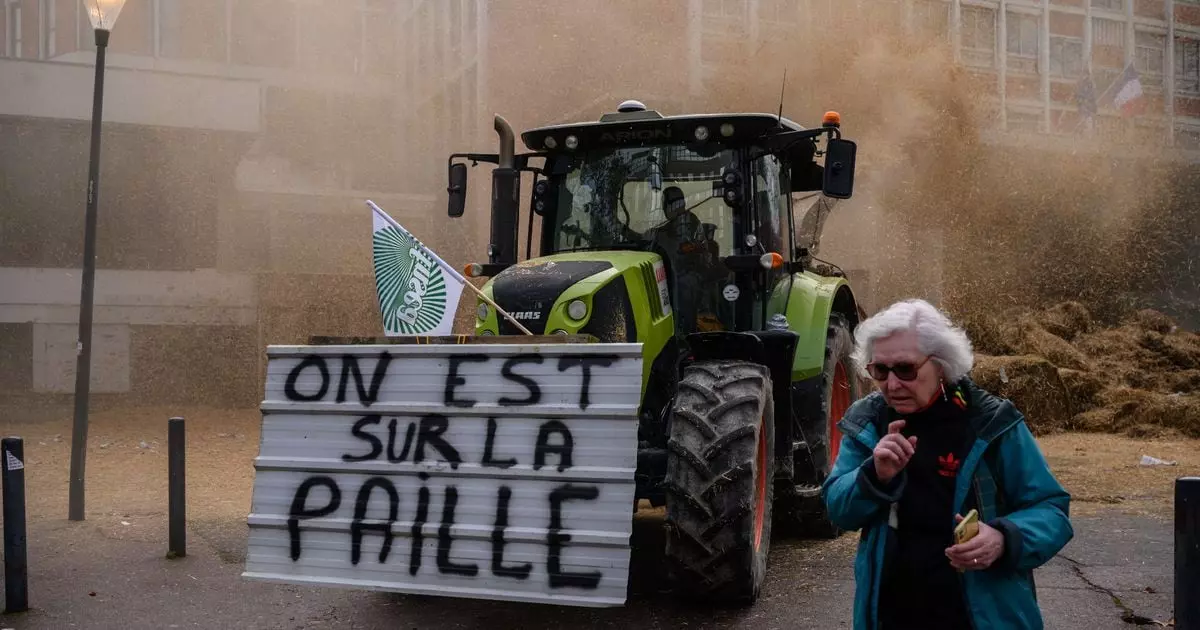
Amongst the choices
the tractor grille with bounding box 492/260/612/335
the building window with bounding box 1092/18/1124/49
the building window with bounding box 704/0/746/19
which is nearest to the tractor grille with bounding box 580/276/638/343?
the tractor grille with bounding box 492/260/612/335

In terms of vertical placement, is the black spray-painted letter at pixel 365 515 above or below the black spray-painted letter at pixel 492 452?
below

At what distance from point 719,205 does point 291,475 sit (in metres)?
3.05

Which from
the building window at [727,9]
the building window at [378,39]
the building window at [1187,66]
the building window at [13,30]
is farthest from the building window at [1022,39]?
the building window at [13,30]

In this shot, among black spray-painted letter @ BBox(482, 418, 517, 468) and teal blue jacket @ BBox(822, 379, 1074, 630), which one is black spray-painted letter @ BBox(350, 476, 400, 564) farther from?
teal blue jacket @ BBox(822, 379, 1074, 630)

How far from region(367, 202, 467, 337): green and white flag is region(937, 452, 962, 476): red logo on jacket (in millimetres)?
3577

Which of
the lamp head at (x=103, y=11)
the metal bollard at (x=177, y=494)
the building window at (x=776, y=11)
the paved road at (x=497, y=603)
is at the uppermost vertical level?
the building window at (x=776, y=11)

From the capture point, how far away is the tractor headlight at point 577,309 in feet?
20.3

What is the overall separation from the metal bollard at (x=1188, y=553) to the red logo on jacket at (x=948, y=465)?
119 cm

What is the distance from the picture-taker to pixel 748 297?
700 centimetres

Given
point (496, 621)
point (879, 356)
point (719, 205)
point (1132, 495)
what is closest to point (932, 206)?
point (1132, 495)

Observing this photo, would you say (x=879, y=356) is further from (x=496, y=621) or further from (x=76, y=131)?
(x=76, y=131)

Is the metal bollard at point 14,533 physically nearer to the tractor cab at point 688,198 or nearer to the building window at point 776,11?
the tractor cab at point 688,198

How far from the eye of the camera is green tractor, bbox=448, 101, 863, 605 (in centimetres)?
554

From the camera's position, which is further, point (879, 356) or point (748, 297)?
point (748, 297)
